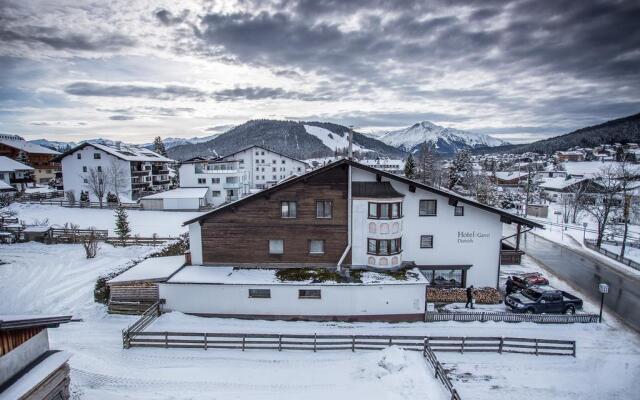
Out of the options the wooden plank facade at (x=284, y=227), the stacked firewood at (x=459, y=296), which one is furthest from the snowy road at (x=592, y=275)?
the wooden plank facade at (x=284, y=227)

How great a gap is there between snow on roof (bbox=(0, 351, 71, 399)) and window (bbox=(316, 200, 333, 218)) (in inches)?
632

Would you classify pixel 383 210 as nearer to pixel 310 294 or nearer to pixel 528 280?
pixel 310 294

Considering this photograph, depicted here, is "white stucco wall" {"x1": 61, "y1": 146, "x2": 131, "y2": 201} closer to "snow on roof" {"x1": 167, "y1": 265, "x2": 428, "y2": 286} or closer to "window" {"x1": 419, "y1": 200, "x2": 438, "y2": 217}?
"snow on roof" {"x1": 167, "y1": 265, "x2": 428, "y2": 286}

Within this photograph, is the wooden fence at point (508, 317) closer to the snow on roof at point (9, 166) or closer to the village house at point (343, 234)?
the village house at point (343, 234)

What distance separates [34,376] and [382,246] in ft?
63.0

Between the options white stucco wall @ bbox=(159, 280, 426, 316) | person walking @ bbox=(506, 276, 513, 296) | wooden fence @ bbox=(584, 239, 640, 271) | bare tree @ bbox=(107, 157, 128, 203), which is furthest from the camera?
bare tree @ bbox=(107, 157, 128, 203)

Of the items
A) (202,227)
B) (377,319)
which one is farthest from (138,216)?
(377,319)

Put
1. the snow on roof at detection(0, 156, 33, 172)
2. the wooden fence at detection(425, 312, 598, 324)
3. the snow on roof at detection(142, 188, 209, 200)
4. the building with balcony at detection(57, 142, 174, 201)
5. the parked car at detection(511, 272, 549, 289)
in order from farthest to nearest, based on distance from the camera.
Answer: the snow on roof at detection(0, 156, 33, 172) < the building with balcony at detection(57, 142, 174, 201) < the snow on roof at detection(142, 188, 209, 200) < the parked car at detection(511, 272, 549, 289) < the wooden fence at detection(425, 312, 598, 324)

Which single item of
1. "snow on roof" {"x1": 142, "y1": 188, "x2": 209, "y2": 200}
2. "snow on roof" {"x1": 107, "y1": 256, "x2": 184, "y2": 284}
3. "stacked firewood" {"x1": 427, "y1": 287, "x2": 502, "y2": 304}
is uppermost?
"snow on roof" {"x1": 142, "y1": 188, "x2": 209, "y2": 200}

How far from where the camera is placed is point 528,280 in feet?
92.4

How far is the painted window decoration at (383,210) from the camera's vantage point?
2411cm

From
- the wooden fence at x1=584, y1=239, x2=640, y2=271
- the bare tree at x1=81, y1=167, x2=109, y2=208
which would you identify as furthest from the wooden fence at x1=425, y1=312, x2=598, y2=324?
the bare tree at x1=81, y1=167, x2=109, y2=208

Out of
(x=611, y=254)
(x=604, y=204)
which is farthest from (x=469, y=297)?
(x=604, y=204)

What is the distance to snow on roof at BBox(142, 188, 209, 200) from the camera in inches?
2318
